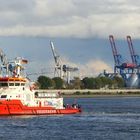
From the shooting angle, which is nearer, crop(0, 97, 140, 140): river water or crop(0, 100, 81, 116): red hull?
crop(0, 97, 140, 140): river water

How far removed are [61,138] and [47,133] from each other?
6616 mm

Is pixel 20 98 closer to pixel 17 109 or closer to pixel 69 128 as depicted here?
pixel 17 109

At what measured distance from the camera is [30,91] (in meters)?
136

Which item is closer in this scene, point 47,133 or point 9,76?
point 47,133

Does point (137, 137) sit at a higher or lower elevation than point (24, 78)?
lower

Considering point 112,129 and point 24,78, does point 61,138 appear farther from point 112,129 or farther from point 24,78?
point 24,78

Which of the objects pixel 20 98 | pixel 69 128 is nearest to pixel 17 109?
pixel 20 98

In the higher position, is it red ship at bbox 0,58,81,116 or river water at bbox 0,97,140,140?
red ship at bbox 0,58,81,116

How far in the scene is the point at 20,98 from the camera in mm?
133875

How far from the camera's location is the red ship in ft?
434

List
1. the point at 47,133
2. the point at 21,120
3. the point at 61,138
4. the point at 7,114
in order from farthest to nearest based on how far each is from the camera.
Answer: the point at 7,114, the point at 21,120, the point at 47,133, the point at 61,138

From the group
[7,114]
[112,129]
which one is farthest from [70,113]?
[112,129]

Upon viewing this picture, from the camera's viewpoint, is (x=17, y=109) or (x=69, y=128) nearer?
(x=69, y=128)

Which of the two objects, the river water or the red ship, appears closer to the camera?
the river water
